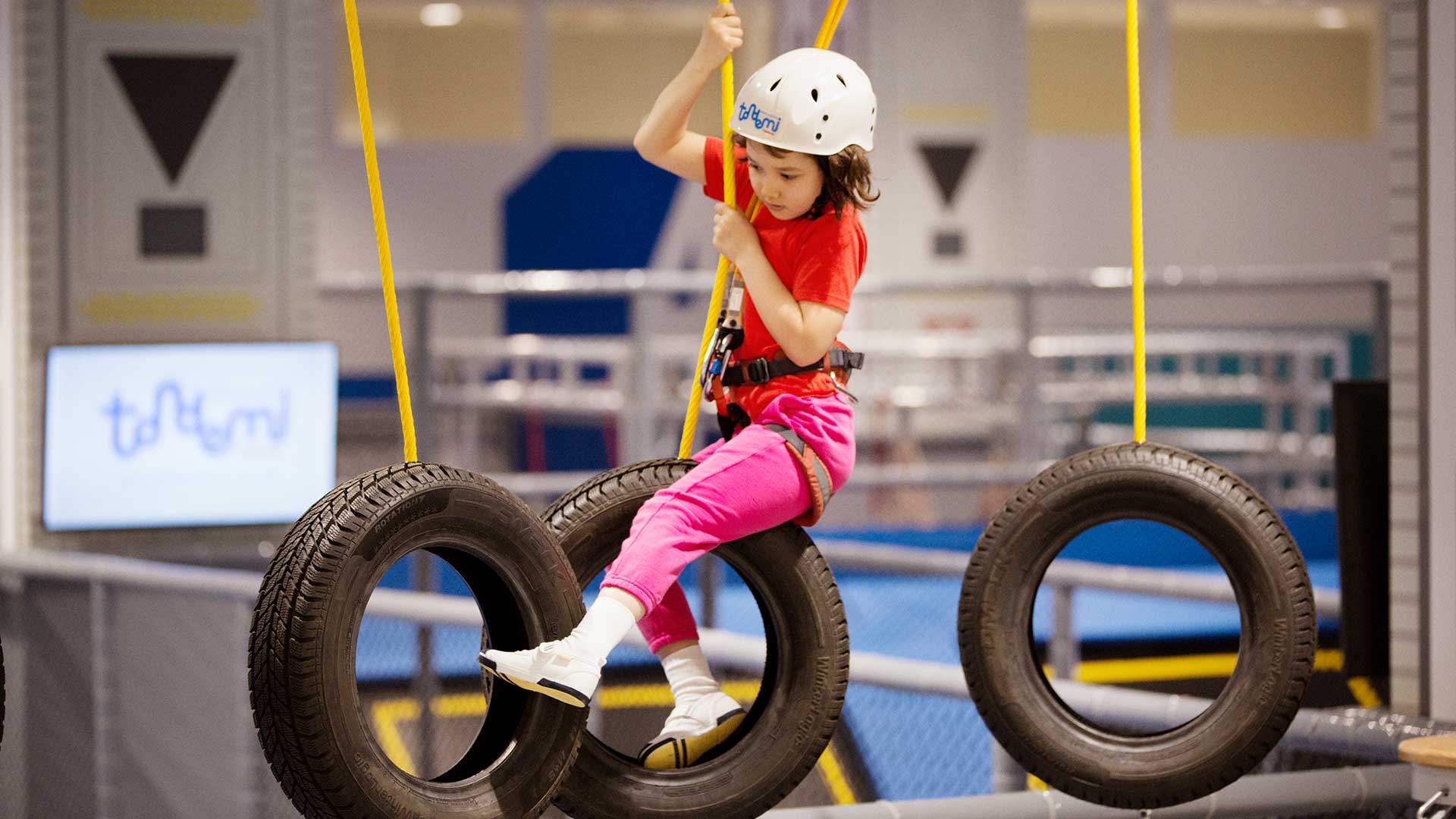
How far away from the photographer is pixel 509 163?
1216 centimetres

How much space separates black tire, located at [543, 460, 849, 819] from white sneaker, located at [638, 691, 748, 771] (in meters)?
0.04

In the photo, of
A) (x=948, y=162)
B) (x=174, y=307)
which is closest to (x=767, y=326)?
(x=174, y=307)

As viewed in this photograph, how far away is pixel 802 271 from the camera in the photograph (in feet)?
5.89

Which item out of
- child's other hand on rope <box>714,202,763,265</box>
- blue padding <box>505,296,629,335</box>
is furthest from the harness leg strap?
blue padding <box>505,296,629,335</box>

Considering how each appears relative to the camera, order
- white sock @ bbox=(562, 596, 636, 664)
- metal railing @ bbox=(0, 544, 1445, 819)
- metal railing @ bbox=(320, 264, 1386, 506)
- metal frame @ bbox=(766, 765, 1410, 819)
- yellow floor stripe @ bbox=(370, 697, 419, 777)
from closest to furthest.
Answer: white sock @ bbox=(562, 596, 636, 664) < metal frame @ bbox=(766, 765, 1410, 819) < metal railing @ bbox=(0, 544, 1445, 819) < yellow floor stripe @ bbox=(370, 697, 419, 777) < metal railing @ bbox=(320, 264, 1386, 506)

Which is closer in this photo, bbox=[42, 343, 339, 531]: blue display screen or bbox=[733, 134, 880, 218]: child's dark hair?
bbox=[733, 134, 880, 218]: child's dark hair

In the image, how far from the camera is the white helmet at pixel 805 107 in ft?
5.71

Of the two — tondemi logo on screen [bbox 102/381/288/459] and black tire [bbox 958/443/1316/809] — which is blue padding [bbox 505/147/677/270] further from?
black tire [bbox 958/443/1316/809]

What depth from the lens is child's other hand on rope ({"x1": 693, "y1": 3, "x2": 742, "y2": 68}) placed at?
71.1 inches

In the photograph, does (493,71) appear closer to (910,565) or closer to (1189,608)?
(1189,608)

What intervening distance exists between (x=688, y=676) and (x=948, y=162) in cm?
971

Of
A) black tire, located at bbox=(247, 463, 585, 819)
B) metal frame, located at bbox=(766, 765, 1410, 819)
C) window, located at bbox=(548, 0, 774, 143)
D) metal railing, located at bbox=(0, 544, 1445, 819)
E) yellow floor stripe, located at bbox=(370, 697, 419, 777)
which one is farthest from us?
window, located at bbox=(548, 0, 774, 143)

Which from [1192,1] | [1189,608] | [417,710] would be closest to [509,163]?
[1192,1]

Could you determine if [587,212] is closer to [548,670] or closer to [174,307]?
[174,307]
